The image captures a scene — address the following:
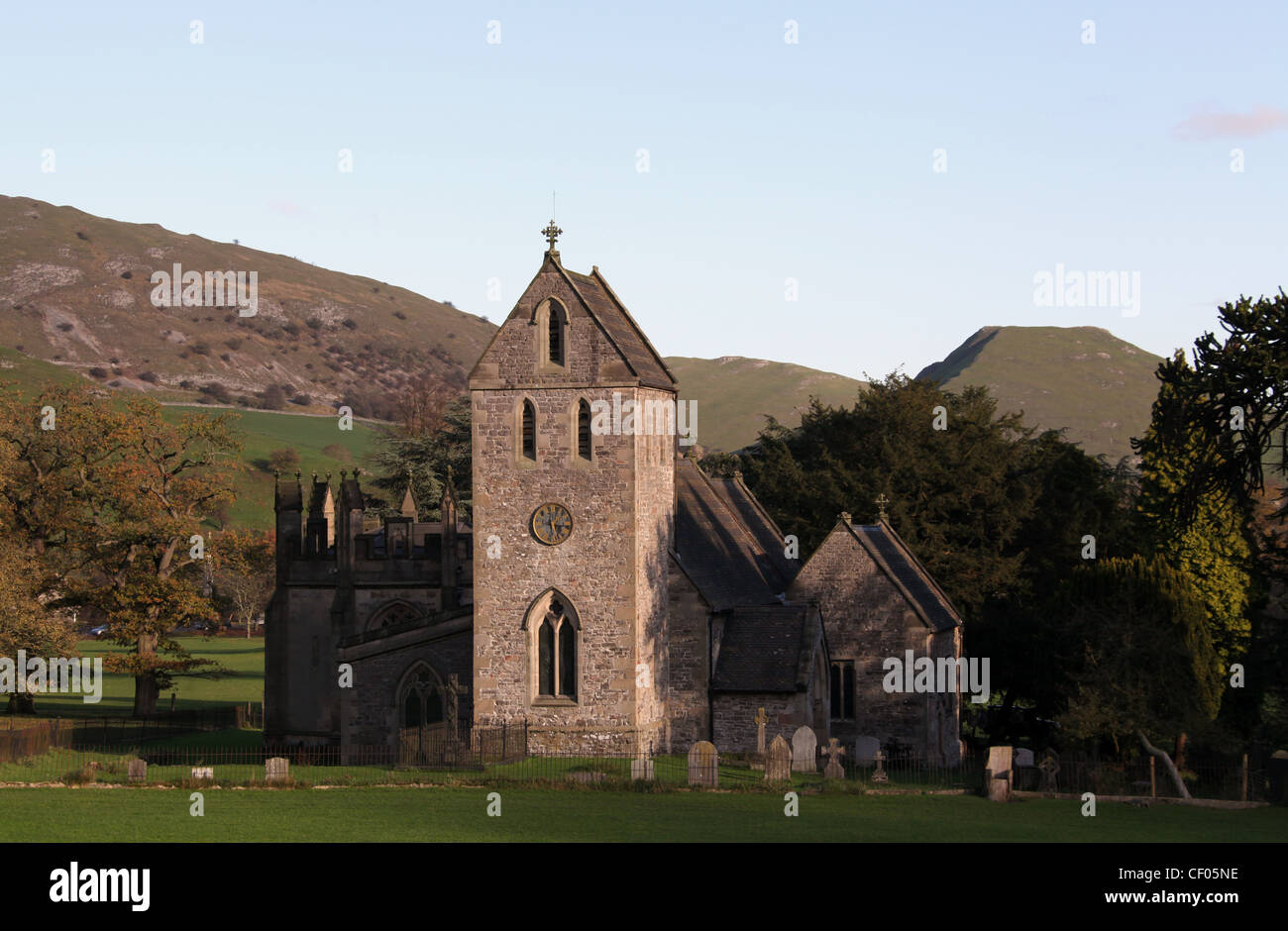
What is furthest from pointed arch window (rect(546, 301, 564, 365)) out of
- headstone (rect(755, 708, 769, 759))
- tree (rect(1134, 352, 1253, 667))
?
tree (rect(1134, 352, 1253, 667))

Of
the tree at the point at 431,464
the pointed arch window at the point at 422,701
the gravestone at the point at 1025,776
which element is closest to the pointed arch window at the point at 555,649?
the pointed arch window at the point at 422,701

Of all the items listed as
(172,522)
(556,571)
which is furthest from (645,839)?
(172,522)

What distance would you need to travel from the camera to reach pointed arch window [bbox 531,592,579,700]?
4175 centimetres

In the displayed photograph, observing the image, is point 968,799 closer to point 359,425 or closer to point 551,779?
point 551,779

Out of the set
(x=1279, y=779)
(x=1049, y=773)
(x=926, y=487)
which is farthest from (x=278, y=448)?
(x=1279, y=779)

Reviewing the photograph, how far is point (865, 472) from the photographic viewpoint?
58906mm

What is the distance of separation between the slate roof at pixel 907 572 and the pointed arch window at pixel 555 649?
1047 cm

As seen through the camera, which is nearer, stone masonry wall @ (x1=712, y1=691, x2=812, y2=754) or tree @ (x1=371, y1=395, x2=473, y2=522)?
stone masonry wall @ (x1=712, y1=691, x2=812, y2=754)

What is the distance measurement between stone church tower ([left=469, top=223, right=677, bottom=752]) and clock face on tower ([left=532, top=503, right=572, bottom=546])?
27 mm

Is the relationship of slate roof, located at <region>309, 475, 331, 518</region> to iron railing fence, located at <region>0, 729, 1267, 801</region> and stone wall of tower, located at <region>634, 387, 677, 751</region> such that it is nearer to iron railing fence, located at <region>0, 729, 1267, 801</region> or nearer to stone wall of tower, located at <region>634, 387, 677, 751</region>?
A: iron railing fence, located at <region>0, 729, 1267, 801</region>
